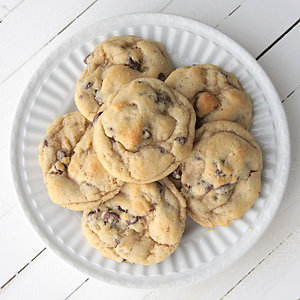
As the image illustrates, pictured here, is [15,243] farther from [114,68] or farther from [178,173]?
[114,68]

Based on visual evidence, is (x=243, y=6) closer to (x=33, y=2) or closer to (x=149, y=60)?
(x=149, y=60)

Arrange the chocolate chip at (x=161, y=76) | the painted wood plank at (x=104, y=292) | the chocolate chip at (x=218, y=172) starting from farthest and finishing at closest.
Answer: the painted wood plank at (x=104, y=292) → the chocolate chip at (x=161, y=76) → the chocolate chip at (x=218, y=172)

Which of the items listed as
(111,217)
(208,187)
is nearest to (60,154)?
(111,217)

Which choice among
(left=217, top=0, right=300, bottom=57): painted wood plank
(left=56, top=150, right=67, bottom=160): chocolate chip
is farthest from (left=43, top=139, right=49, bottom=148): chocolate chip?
(left=217, top=0, right=300, bottom=57): painted wood plank

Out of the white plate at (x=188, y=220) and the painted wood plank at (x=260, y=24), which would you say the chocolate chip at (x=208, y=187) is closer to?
the white plate at (x=188, y=220)

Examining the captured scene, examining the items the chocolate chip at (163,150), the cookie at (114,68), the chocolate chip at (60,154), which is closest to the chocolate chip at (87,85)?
the cookie at (114,68)

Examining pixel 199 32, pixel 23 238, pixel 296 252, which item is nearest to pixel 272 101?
pixel 199 32

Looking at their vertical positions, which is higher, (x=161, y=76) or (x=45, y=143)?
(x=45, y=143)
